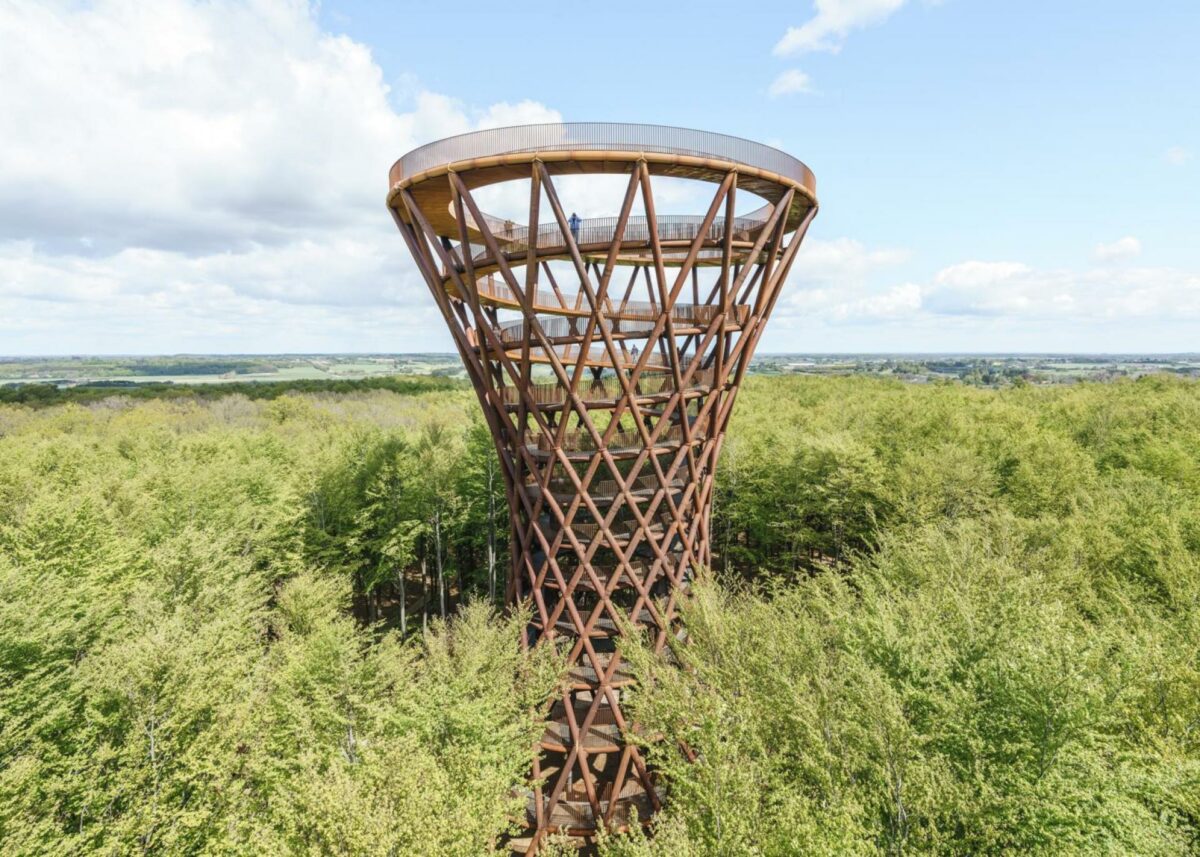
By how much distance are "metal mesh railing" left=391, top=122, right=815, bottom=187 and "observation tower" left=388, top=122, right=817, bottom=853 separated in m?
0.04

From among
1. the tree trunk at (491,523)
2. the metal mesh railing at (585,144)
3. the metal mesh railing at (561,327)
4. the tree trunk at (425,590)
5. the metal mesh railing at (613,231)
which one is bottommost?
the tree trunk at (425,590)

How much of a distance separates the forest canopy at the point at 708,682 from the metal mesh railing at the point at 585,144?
529 inches

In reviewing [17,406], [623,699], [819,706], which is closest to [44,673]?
[623,699]

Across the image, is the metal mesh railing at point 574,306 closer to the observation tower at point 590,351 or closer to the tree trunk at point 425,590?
the observation tower at point 590,351

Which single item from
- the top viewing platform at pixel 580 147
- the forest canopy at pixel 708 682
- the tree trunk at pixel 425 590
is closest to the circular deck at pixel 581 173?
the top viewing platform at pixel 580 147

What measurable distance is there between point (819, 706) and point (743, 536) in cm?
2569

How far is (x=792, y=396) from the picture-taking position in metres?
71.9

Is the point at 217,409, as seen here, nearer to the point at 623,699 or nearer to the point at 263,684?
the point at 263,684

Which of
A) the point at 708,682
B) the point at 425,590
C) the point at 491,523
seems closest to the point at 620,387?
the point at 708,682

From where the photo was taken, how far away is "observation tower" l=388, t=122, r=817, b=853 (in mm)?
16125

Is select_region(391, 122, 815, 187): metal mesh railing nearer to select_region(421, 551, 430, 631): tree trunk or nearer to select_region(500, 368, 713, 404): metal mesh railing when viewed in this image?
select_region(500, 368, 713, 404): metal mesh railing

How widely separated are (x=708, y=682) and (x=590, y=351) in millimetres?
11276

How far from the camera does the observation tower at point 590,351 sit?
52.9 ft

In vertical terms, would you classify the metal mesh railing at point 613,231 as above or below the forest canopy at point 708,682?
above
